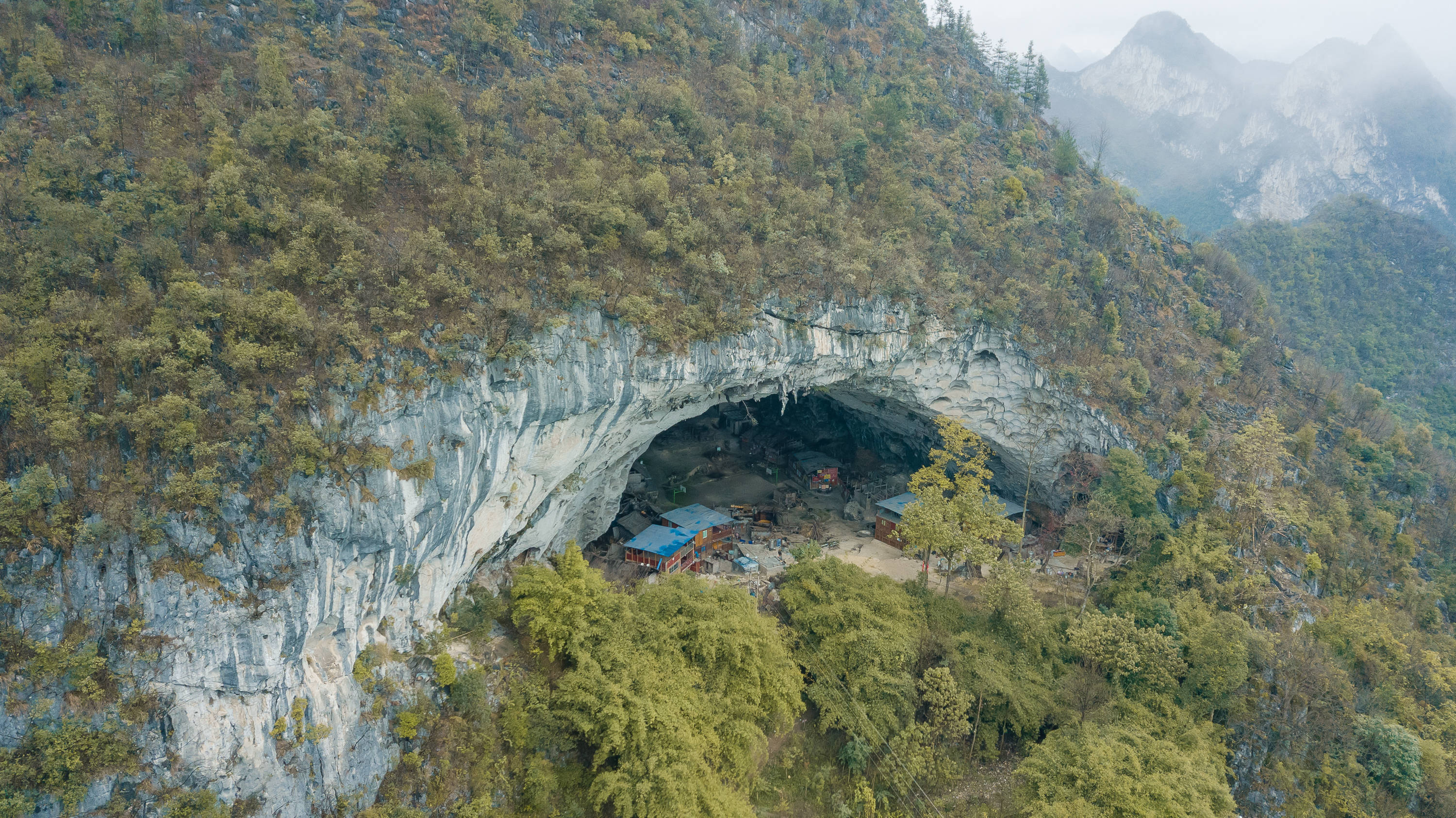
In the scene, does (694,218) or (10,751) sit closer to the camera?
(10,751)

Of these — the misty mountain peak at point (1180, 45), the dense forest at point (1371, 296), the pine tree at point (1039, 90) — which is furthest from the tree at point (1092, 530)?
the misty mountain peak at point (1180, 45)

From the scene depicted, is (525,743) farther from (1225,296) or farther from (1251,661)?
(1225,296)

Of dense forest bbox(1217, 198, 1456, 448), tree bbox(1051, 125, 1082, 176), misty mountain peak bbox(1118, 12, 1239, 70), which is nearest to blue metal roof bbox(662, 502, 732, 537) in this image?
tree bbox(1051, 125, 1082, 176)

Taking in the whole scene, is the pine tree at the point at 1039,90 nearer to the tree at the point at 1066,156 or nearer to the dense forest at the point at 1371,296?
the tree at the point at 1066,156

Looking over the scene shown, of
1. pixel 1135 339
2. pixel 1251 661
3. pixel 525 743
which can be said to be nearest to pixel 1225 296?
pixel 1135 339

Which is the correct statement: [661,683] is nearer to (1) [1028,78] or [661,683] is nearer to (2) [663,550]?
(2) [663,550]

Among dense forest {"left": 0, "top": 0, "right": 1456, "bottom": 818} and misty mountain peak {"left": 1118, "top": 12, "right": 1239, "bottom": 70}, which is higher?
misty mountain peak {"left": 1118, "top": 12, "right": 1239, "bottom": 70}

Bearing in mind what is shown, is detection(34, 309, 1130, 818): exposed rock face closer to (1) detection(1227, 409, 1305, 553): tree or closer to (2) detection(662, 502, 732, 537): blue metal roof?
(2) detection(662, 502, 732, 537): blue metal roof
